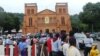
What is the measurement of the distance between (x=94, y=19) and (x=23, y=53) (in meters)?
82.1

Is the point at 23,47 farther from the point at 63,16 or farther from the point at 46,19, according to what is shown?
the point at 46,19

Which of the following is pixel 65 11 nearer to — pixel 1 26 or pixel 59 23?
pixel 59 23

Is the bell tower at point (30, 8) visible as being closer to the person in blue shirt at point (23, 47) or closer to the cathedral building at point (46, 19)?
the cathedral building at point (46, 19)

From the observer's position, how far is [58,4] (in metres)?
130

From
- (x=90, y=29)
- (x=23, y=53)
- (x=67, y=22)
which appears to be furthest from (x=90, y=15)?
(x=23, y=53)

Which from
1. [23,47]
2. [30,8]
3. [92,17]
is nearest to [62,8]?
[30,8]

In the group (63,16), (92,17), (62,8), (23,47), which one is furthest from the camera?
(63,16)

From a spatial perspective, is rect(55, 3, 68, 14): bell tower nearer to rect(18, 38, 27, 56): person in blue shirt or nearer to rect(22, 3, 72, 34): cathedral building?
rect(22, 3, 72, 34): cathedral building

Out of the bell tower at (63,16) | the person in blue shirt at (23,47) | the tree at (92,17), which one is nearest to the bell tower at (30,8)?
the bell tower at (63,16)

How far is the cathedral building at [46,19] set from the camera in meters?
129

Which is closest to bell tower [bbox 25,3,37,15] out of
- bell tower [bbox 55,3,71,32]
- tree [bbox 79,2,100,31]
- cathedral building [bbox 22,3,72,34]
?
cathedral building [bbox 22,3,72,34]

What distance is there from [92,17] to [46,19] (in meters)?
33.2

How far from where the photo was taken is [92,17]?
331 ft

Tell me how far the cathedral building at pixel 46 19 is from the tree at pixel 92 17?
20915 millimetres
